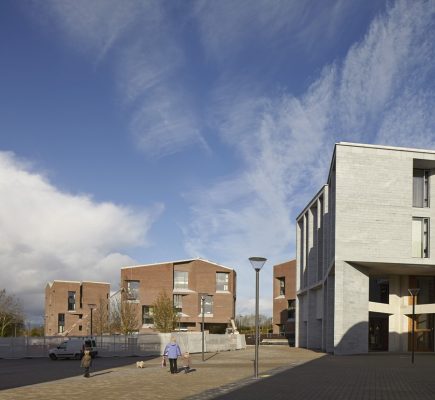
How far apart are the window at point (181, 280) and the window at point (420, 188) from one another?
1790 inches

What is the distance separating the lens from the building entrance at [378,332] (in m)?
51.7

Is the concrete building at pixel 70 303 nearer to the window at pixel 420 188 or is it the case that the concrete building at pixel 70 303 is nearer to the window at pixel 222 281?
the window at pixel 222 281

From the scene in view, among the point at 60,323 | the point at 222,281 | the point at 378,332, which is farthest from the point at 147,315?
the point at 378,332

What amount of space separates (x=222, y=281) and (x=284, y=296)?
11006mm

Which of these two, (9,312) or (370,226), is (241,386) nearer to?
(370,226)

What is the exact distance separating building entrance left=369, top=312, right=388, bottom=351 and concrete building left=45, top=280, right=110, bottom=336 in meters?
64.8

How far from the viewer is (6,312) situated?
8206 centimetres

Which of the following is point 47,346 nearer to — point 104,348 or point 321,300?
point 104,348

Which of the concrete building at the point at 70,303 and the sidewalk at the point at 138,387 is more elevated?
the sidewalk at the point at 138,387

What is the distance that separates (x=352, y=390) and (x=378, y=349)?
1443 inches

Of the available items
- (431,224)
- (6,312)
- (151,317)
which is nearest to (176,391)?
(431,224)

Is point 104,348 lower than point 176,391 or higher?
lower

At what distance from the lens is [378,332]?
52.8 meters

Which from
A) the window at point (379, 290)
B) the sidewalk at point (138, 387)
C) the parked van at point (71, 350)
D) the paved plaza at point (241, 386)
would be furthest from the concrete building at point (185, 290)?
the sidewalk at point (138, 387)
